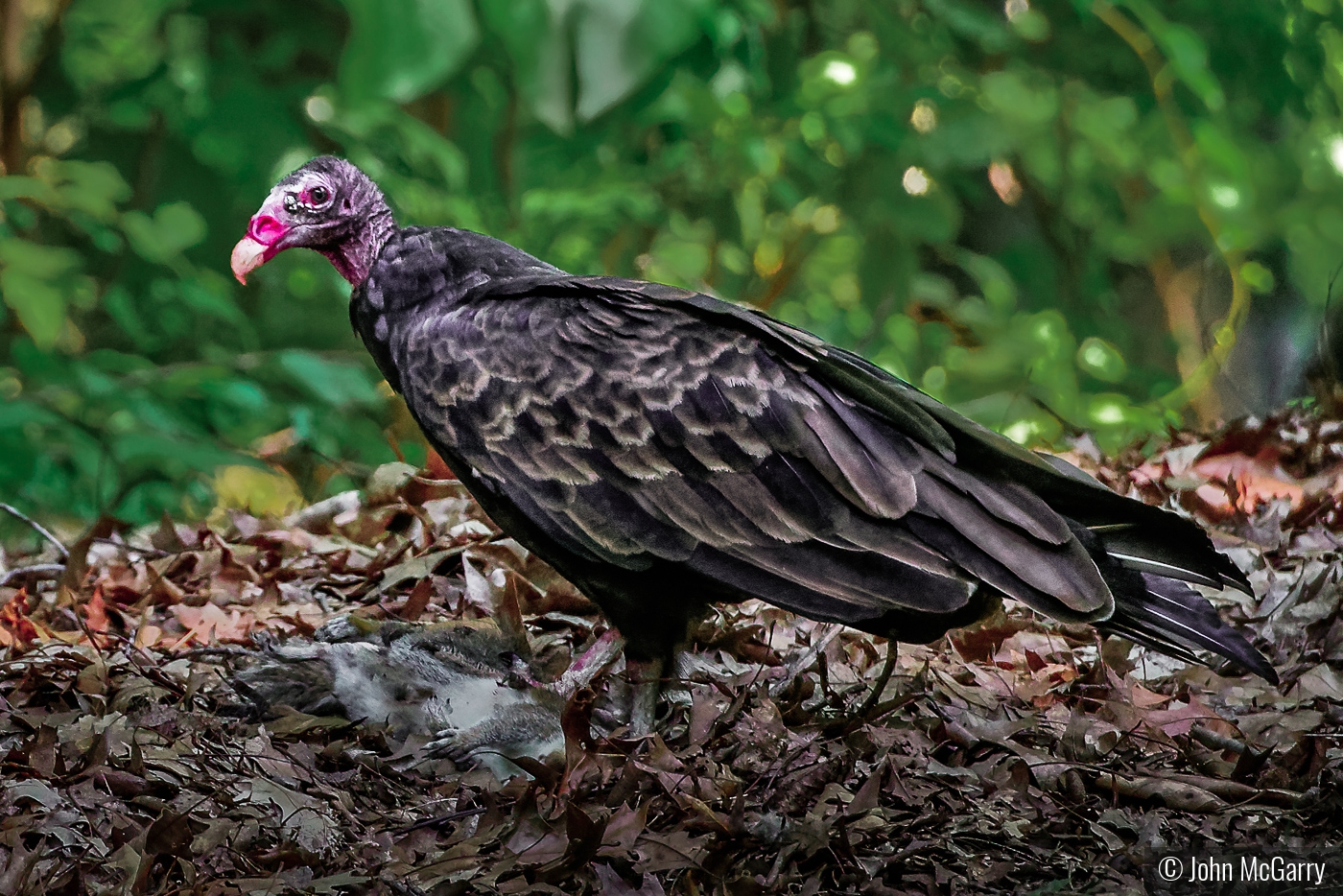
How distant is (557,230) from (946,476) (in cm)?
571

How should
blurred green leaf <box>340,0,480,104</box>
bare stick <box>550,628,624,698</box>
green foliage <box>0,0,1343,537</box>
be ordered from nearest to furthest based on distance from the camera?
1. bare stick <box>550,628,624,698</box>
2. blurred green leaf <box>340,0,480,104</box>
3. green foliage <box>0,0,1343,537</box>

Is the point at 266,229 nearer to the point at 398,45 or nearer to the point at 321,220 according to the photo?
the point at 321,220

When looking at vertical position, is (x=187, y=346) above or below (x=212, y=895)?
above

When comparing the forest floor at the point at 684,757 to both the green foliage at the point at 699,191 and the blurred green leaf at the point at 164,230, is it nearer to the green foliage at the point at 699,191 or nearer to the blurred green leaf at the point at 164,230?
the green foliage at the point at 699,191

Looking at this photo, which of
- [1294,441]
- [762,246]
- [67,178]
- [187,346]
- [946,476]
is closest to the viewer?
[946,476]

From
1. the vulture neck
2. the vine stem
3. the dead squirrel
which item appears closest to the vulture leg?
the dead squirrel

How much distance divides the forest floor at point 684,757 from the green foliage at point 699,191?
186 cm

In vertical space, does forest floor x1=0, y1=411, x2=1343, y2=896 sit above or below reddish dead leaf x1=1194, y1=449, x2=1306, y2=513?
below

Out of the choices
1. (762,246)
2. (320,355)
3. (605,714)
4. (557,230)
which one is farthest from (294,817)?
(762,246)

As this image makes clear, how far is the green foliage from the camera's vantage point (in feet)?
21.4

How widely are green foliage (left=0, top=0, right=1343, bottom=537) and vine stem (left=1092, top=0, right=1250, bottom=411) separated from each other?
0.03 metres

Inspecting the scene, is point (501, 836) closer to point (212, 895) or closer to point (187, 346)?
point (212, 895)

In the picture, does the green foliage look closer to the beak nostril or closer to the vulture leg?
the beak nostril

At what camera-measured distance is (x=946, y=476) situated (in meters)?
2.72
